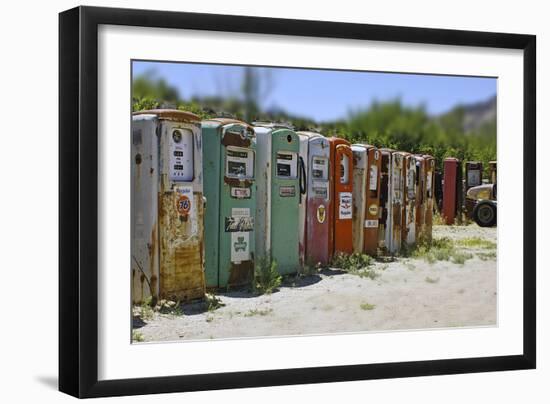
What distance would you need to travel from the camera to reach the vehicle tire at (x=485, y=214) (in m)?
7.00

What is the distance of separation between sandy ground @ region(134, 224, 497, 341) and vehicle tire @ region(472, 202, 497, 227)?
2.3 inches

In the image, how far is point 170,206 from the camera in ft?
21.8

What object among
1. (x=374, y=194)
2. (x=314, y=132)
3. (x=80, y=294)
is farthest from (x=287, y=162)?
(x=80, y=294)

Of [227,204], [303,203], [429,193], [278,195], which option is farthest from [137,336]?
[429,193]

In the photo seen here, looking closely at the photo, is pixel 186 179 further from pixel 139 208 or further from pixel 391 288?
pixel 391 288

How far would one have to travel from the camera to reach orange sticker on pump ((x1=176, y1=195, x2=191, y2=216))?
6723 mm

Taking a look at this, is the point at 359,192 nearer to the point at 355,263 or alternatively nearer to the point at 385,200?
the point at 385,200

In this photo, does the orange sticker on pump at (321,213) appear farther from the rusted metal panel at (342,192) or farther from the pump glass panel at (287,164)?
the pump glass panel at (287,164)

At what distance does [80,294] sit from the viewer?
18.4 feet

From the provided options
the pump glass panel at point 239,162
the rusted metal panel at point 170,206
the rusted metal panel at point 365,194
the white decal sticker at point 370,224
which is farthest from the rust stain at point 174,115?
the white decal sticker at point 370,224

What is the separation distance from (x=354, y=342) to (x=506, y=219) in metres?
1.67

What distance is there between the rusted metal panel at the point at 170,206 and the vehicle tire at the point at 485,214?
2301 mm

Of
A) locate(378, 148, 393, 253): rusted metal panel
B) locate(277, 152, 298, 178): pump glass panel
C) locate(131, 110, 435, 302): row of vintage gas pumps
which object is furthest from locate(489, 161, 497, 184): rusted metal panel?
locate(277, 152, 298, 178): pump glass panel

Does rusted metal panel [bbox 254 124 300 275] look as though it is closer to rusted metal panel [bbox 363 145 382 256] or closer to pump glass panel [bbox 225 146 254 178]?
pump glass panel [bbox 225 146 254 178]
